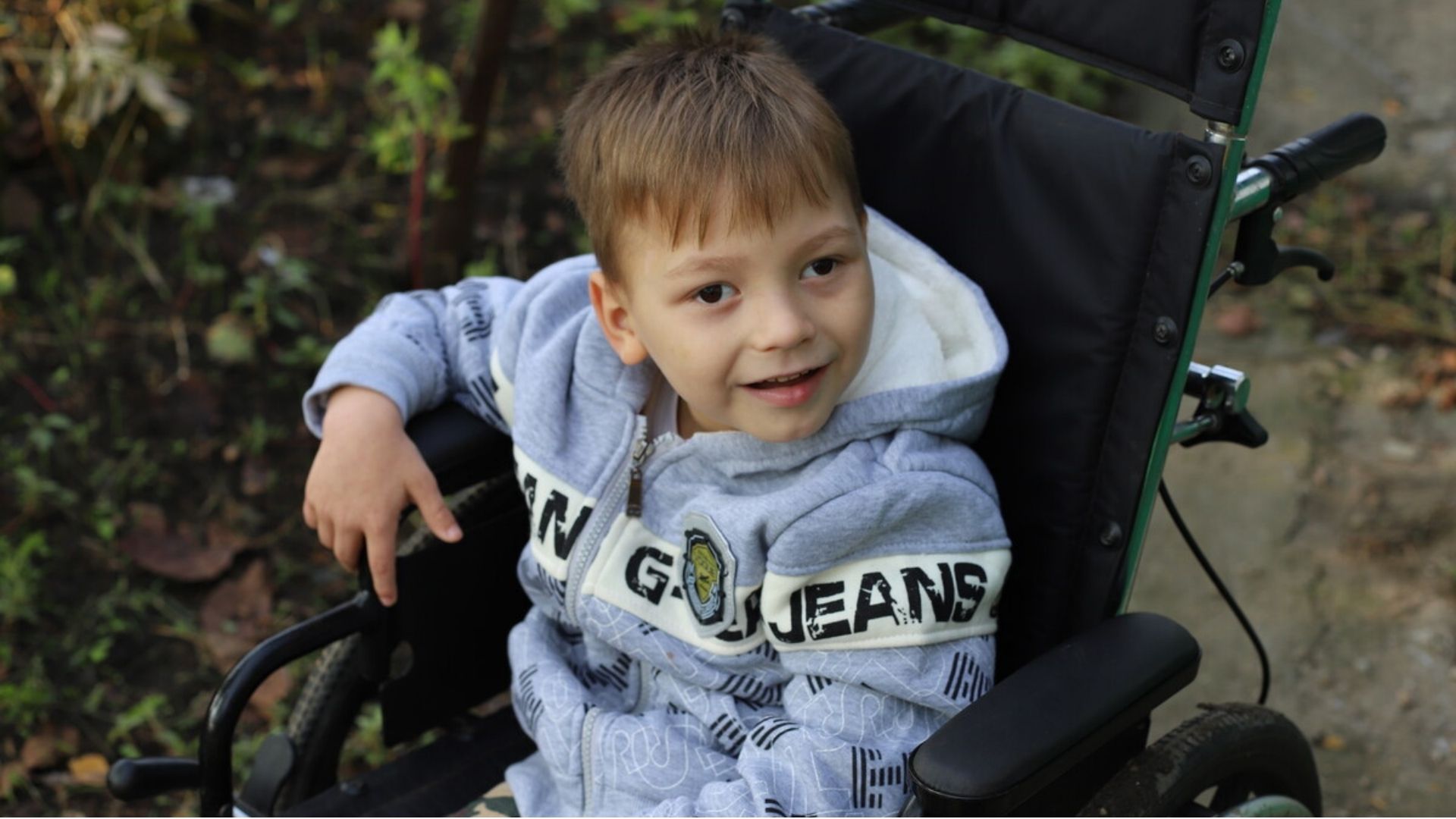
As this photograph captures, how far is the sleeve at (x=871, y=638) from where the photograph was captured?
57.7 inches

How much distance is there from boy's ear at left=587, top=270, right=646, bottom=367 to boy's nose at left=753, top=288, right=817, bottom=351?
0.73 feet

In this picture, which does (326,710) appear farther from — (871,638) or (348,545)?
(871,638)

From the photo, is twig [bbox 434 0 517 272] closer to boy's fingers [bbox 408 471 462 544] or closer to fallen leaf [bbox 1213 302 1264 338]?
boy's fingers [bbox 408 471 462 544]

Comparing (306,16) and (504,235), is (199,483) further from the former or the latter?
(306,16)

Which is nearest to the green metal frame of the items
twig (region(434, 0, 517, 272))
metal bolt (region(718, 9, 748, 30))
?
metal bolt (region(718, 9, 748, 30))

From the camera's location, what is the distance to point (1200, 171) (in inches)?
56.7

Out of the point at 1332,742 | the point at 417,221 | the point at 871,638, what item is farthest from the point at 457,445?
the point at 1332,742

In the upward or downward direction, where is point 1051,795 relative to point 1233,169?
downward

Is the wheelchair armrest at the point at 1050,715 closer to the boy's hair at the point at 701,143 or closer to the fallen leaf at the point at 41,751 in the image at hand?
the boy's hair at the point at 701,143

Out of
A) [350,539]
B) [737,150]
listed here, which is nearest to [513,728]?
[350,539]

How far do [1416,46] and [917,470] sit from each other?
3.51 m

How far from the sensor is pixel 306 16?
12.3ft

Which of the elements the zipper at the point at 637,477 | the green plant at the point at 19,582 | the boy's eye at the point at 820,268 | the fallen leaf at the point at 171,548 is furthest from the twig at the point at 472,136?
the boy's eye at the point at 820,268

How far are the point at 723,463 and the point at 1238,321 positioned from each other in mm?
2258
